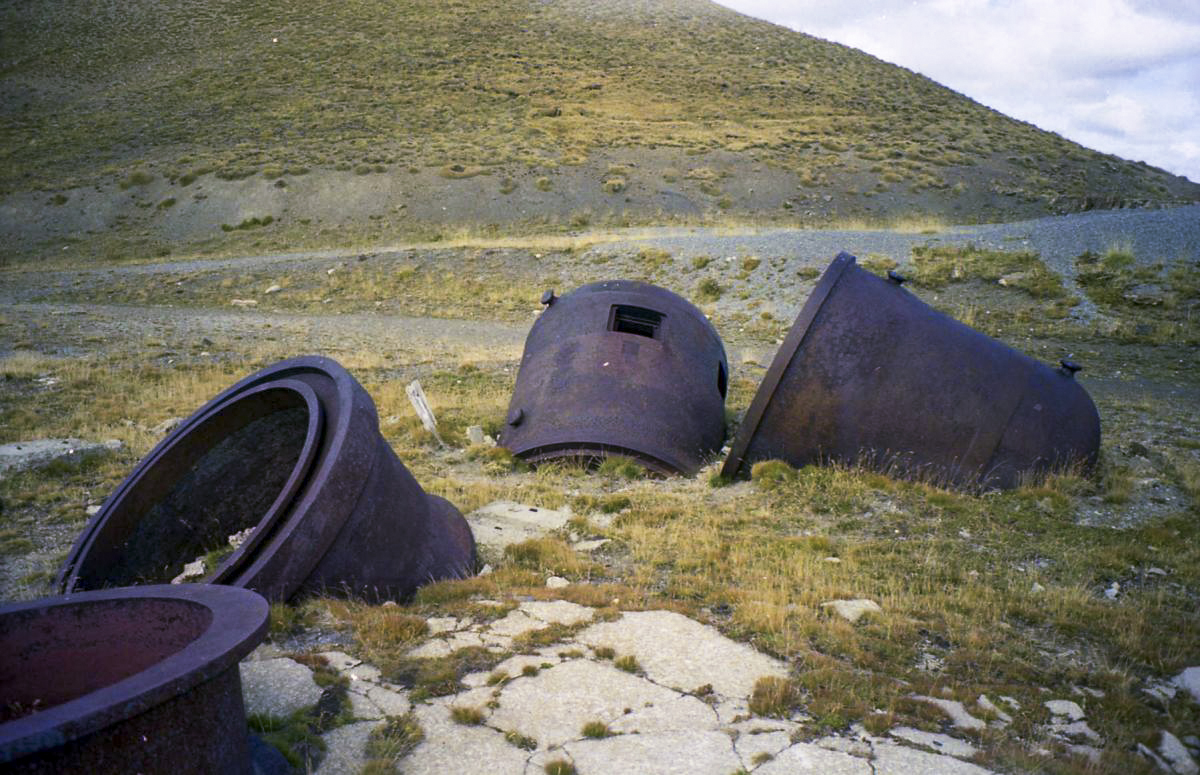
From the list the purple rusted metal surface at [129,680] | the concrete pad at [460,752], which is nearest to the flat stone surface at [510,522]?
the concrete pad at [460,752]

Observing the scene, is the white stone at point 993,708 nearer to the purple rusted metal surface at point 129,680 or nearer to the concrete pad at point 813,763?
the concrete pad at point 813,763

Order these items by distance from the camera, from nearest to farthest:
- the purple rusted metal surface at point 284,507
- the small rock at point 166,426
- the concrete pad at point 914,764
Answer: the concrete pad at point 914,764, the purple rusted metal surface at point 284,507, the small rock at point 166,426

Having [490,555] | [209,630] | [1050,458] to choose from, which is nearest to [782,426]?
[1050,458]

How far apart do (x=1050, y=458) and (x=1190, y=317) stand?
1126cm

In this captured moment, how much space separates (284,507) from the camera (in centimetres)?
500

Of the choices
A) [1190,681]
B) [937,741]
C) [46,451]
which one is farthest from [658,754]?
[46,451]

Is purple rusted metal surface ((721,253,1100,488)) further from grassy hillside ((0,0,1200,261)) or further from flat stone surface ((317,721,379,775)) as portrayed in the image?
grassy hillside ((0,0,1200,261))

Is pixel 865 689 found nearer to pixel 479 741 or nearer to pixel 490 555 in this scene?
pixel 479 741

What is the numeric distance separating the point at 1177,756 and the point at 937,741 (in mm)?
1037

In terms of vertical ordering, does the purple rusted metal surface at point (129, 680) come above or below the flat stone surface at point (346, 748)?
above

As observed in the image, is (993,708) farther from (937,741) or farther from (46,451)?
(46,451)

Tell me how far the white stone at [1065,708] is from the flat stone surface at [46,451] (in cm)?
834

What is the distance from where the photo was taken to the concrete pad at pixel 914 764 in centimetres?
348

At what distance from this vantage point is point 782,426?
7.68 meters
